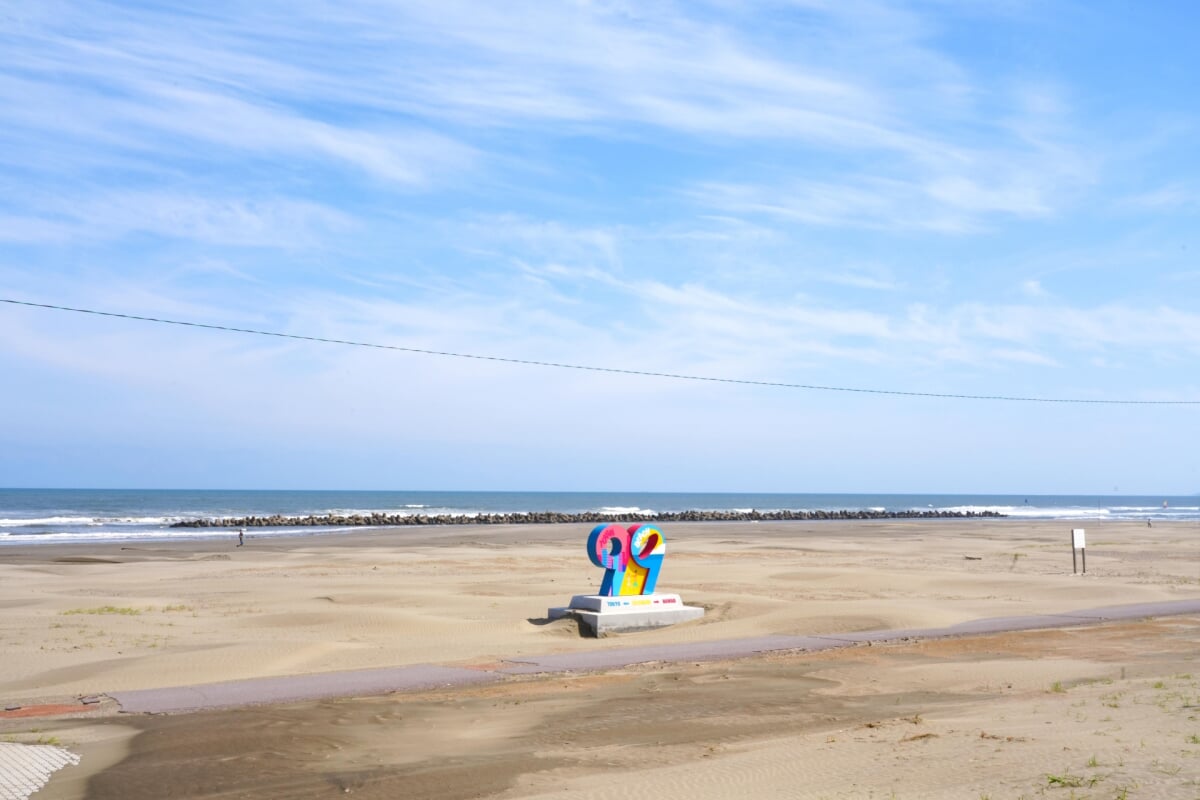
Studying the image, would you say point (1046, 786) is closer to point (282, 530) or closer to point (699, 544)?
point (699, 544)

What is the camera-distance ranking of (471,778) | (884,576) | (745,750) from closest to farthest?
(471,778), (745,750), (884,576)

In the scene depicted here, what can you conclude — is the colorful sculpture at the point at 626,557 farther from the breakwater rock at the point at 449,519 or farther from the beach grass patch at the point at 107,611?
the breakwater rock at the point at 449,519

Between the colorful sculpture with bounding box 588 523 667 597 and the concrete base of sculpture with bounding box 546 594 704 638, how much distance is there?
338 mm

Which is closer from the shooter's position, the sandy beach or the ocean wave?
the sandy beach

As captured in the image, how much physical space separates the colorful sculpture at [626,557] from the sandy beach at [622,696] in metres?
1.16

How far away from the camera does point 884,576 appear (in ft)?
94.8

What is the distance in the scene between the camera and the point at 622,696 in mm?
12164

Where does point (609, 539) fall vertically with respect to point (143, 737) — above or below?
above

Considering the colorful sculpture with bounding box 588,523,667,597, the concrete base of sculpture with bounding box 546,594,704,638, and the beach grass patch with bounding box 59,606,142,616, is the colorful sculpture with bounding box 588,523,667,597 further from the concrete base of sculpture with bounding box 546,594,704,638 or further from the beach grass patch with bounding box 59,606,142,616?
the beach grass patch with bounding box 59,606,142,616

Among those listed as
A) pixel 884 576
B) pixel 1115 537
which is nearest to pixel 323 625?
pixel 884 576

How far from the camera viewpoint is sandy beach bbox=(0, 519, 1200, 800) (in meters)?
8.34

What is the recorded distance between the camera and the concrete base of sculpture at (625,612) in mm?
18328

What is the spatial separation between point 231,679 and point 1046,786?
32.0 ft

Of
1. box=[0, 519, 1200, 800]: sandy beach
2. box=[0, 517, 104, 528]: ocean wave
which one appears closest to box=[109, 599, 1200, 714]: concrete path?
box=[0, 519, 1200, 800]: sandy beach
